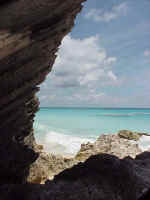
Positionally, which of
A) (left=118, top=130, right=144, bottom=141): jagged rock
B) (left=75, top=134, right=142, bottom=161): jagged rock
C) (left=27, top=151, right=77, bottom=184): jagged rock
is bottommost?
(left=27, top=151, right=77, bottom=184): jagged rock

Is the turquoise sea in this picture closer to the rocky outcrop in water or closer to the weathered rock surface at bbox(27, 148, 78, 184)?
the rocky outcrop in water

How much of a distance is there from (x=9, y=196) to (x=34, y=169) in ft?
27.6

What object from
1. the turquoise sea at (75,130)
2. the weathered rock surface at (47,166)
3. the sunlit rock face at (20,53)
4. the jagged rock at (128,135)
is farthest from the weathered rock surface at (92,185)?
the turquoise sea at (75,130)

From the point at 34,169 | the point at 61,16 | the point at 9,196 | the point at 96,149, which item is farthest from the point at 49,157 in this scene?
the point at 61,16

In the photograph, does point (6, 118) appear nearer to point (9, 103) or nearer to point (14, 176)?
point (9, 103)

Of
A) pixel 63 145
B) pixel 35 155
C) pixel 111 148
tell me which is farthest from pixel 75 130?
pixel 35 155

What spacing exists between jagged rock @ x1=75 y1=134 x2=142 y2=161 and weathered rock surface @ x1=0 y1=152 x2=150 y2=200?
17.4ft

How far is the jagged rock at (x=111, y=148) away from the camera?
38.5 ft

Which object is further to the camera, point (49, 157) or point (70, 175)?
point (49, 157)

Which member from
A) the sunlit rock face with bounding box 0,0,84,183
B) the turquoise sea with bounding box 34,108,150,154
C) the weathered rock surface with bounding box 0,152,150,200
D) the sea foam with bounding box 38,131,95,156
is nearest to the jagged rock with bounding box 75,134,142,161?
the weathered rock surface with bounding box 0,152,150,200

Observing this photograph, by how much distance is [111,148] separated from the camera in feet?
42.7

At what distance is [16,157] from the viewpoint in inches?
281

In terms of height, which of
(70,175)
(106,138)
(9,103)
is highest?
(9,103)

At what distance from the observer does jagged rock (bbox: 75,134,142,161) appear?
11.8m
